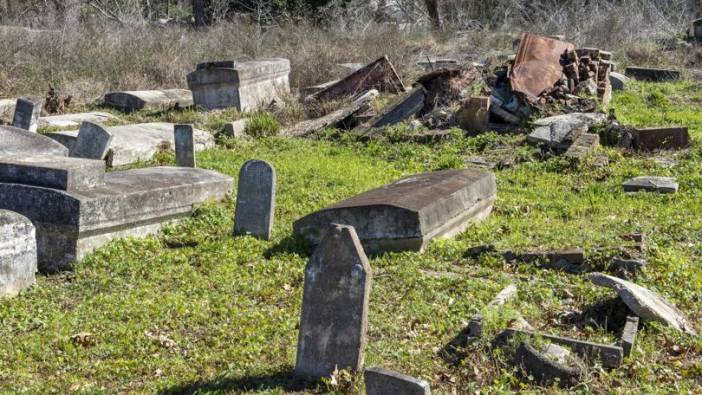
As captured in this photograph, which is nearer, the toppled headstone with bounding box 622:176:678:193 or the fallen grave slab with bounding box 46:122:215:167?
the toppled headstone with bounding box 622:176:678:193

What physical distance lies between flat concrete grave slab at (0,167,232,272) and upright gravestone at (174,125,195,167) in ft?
6.29

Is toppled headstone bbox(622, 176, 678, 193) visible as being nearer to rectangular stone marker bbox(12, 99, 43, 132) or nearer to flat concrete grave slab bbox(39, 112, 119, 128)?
rectangular stone marker bbox(12, 99, 43, 132)

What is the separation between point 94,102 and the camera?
1820 cm

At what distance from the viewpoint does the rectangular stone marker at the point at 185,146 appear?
11555mm

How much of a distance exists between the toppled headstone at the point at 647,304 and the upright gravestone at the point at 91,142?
717cm

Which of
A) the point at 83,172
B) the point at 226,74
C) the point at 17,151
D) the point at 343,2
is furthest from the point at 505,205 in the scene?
the point at 343,2

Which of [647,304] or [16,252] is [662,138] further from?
[16,252]

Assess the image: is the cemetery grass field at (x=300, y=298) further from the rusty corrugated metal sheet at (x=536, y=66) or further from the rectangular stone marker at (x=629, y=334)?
the rusty corrugated metal sheet at (x=536, y=66)

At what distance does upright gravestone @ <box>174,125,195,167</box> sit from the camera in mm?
11555

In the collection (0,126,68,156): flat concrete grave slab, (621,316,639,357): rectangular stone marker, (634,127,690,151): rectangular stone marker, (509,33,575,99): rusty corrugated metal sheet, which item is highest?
(509,33,575,99): rusty corrugated metal sheet

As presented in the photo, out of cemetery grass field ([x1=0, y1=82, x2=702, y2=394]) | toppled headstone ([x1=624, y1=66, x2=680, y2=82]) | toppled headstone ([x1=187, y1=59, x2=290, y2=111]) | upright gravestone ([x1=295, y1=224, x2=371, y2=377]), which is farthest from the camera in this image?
toppled headstone ([x1=624, y1=66, x2=680, y2=82])

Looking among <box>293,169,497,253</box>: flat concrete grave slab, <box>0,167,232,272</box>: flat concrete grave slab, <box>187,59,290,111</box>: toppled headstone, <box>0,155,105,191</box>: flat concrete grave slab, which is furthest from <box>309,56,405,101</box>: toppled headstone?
<box>0,155,105,191</box>: flat concrete grave slab

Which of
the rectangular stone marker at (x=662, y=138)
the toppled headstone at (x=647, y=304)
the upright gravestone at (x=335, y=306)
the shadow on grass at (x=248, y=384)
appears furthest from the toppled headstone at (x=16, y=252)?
the rectangular stone marker at (x=662, y=138)

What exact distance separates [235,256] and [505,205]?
12.2 feet
